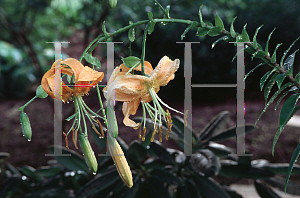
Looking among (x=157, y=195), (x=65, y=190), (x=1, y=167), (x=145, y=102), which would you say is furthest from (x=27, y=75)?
(x=145, y=102)

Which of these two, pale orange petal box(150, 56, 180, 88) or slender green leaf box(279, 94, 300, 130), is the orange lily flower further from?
slender green leaf box(279, 94, 300, 130)

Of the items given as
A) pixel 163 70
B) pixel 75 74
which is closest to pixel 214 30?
pixel 163 70

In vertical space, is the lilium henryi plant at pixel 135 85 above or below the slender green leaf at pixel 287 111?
above

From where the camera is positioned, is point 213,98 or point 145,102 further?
point 213,98

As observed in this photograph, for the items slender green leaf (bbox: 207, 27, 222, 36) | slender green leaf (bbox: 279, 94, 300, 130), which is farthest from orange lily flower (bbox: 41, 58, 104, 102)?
slender green leaf (bbox: 279, 94, 300, 130)

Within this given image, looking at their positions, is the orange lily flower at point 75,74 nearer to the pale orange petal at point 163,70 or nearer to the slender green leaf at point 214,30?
the pale orange petal at point 163,70

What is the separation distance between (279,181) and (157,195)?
1.61 feet

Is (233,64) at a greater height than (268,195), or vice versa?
(233,64)

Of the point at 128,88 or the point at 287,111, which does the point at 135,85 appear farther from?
the point at 287,111

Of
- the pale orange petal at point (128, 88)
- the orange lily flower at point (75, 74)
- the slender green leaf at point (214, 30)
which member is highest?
the slender green leaf at point (214, 30)

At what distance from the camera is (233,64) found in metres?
2.75

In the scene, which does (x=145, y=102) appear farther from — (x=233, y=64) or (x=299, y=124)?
(x=233, y=64)

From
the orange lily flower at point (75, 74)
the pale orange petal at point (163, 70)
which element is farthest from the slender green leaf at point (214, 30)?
the orange lily flower at point (75, 74)

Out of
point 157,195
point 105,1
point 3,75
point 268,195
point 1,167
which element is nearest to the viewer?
point 157,195
